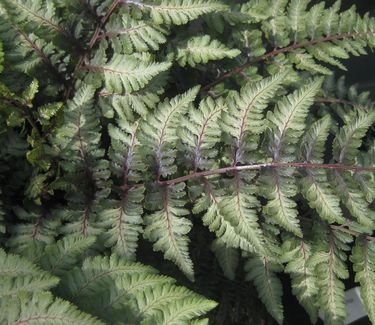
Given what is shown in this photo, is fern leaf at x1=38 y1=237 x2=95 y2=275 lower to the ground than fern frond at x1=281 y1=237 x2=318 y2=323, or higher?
higher

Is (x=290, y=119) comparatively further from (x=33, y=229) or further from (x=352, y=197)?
(x=33, y=229)

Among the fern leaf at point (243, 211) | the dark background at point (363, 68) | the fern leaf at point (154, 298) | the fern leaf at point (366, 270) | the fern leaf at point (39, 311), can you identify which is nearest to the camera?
the fern leaf at point (39, 311)

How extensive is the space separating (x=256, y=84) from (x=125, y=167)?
29 cm

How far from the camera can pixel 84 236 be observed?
0.96 meters

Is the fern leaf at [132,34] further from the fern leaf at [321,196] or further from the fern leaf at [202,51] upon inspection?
the fern leaf at [321,196]

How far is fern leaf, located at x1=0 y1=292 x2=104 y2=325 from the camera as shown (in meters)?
0.70

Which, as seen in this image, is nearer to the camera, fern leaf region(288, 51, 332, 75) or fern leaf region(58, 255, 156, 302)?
fern leaf region(58, 255, 156, 302)

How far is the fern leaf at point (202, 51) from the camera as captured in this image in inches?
43.4

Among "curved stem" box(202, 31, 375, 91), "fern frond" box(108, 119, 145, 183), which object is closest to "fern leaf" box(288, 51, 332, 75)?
"curved stem" box(202, 31, 375, 91)

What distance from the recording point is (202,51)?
112cm

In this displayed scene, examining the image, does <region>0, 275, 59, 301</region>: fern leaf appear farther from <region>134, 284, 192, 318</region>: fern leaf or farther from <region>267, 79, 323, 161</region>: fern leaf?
<region>267, 79, 323, 161</region>: fern leaf

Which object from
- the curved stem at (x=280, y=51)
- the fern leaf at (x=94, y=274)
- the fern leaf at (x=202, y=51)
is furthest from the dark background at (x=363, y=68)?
the fern leaf at (x=94, y=274)

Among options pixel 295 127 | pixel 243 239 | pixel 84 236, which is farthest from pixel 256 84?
pixel 84 236

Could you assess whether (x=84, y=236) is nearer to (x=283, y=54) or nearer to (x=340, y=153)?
(x=340, y=153)
